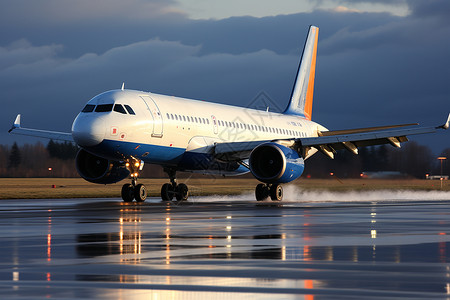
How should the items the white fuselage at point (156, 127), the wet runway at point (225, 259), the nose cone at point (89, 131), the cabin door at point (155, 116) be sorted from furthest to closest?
the cabin door at point (155, 116)
the white fuselage at point (156, 127)
the nose cone at point (89, 131)
the wet runway at point (225, 259)

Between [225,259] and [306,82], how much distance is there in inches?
1762

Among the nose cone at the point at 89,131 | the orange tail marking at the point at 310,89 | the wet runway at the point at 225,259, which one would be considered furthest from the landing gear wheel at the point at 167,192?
the wet runway at the point at 225,259

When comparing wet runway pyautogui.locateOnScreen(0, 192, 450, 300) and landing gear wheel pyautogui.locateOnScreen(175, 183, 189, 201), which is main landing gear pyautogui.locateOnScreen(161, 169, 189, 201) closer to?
landing gear wheel pyautogui.locateOnScreen(175, 183, 189, 201)

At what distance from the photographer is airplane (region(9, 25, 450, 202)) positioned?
36156 millimetres

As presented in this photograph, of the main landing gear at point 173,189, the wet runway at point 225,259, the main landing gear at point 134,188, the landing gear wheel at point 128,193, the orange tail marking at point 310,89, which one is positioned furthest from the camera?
the orange tail marking at point 310,89

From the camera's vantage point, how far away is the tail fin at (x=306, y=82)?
5578 cm

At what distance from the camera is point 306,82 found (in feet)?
188

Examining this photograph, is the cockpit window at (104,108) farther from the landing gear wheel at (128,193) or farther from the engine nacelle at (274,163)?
the engine nacelle at (274,163)

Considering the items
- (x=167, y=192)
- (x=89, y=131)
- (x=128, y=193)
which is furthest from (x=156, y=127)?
(x=167, y=192)

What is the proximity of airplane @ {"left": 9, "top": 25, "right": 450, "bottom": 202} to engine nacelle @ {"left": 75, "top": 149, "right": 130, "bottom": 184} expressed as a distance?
49 millimetres

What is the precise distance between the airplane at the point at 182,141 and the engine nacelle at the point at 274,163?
46mm

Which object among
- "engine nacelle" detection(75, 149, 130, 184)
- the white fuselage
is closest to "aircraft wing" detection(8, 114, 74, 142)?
"engine nacelle" detection(75, 149, 130, 184)

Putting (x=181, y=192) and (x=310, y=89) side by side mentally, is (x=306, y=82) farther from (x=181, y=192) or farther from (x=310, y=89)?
(x=181, y=192)

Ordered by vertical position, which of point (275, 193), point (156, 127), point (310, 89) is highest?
point (310, 89)
